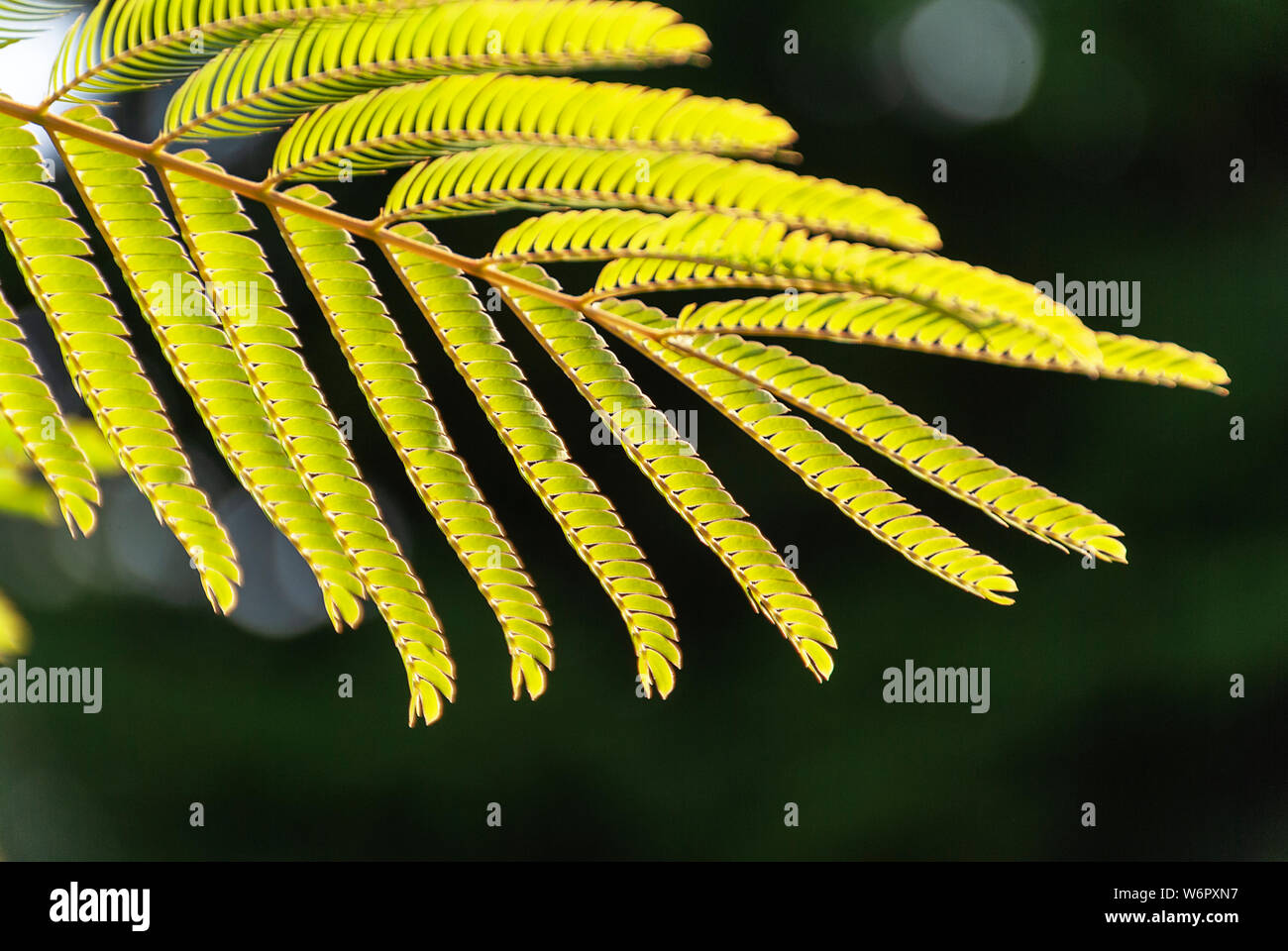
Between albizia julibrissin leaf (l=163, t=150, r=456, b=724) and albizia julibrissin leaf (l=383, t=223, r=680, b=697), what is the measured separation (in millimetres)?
128

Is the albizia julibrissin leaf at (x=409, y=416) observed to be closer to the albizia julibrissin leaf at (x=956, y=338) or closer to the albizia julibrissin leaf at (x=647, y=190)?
the albizia julibrissin leaf at (x=647, y=190)

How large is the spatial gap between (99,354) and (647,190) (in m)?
0.53

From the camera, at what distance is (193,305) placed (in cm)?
93

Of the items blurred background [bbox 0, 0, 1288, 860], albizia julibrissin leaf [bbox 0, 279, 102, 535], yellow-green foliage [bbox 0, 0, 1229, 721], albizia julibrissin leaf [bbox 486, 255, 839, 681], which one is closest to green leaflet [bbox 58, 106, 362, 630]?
yellow-green foliage [bbox 0, 0, 1229, 721]

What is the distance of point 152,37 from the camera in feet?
2.93

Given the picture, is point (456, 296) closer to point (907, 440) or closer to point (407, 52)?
point (407, 52)

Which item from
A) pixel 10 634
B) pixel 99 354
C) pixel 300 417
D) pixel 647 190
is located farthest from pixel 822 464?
pixel 10 634

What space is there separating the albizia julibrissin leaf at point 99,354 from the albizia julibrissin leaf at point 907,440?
0.47 m

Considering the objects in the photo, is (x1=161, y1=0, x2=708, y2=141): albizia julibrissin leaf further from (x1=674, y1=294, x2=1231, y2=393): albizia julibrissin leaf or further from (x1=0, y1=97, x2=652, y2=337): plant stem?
(x1=674, y1=294, x2=1231, y2=393): albizia julibrissin leaf

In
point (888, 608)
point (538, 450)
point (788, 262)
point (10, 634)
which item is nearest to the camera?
point (788, 262)

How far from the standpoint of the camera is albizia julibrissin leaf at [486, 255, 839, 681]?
96 centimetres

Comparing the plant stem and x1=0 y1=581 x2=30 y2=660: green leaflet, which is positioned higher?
the plant stem

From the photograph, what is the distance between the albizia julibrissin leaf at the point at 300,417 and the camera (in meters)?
0.92

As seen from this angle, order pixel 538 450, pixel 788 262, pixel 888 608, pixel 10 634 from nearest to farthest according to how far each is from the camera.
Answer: pixel 788 262
pixel 538 450
pixel 10 634
pixel 888 608
